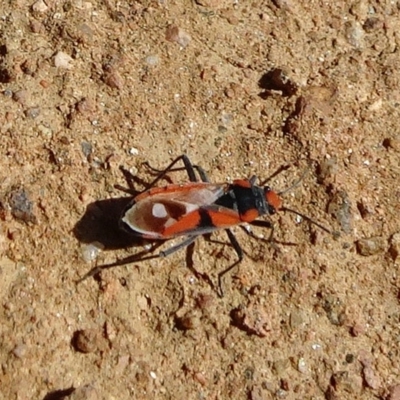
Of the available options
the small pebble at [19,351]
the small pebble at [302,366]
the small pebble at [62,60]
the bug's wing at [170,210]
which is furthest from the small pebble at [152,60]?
the small pebble at [302,366]

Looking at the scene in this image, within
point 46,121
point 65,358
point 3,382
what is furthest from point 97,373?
point 46,121

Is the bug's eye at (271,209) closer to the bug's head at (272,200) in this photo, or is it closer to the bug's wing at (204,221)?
the bug's head at (272,200)

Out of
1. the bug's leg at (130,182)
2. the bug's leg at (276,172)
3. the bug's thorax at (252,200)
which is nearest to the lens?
the bug's thorax at (252,200)

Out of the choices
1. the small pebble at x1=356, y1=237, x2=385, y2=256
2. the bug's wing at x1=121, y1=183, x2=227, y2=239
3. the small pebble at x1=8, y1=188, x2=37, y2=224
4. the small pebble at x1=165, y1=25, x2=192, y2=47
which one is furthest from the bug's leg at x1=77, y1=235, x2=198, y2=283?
the small pebble at x1=165, y1=25, x2=192, y2=47

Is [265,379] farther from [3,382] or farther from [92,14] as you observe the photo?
[92,14]

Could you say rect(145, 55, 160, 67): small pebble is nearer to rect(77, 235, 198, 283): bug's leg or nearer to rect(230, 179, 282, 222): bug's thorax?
rect(230, 179, 282, 222): bug's thorax

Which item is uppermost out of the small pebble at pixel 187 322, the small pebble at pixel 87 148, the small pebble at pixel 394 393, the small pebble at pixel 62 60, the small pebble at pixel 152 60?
the small pebble at pixel 62 60

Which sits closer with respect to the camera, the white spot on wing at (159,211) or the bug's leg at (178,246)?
the white spot on wing at (159,211)

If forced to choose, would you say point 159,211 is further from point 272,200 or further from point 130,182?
point 272,200
